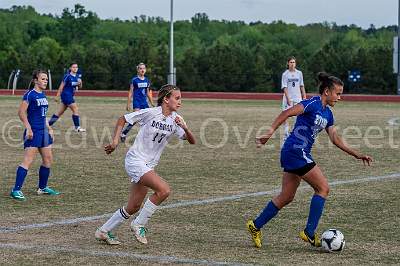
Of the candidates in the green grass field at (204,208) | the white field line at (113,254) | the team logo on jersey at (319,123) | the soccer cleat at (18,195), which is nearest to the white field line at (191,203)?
the green grass field at (204,208)

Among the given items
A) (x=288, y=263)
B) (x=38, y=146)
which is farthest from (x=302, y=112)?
(x=38, y=146)

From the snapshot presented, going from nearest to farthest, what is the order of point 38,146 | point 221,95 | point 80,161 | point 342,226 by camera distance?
1. point 342,226
2. point 38,146
3. point 80,161
4. point 221,95

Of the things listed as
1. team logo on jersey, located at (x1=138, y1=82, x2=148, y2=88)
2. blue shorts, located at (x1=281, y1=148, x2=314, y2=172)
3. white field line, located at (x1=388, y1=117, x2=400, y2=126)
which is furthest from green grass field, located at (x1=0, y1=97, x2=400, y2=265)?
white field line, located at (x1=388, y1=117, x2=400, y2=126)

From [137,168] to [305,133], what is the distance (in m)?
1.71

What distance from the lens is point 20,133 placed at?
78.9 feet

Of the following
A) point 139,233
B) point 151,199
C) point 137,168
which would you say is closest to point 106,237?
point 139,233

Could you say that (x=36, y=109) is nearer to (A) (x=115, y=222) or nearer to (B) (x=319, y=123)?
(A) (x=115, y=222)

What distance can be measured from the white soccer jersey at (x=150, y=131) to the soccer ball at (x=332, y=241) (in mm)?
1850

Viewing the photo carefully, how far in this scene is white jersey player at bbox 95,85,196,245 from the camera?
8.95 metres

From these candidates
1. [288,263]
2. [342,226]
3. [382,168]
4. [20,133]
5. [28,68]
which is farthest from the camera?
[28,68]

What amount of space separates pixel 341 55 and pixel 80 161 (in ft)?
154

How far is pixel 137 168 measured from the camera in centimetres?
893

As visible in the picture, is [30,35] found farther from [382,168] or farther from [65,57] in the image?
[382,168]

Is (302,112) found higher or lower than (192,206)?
higher
